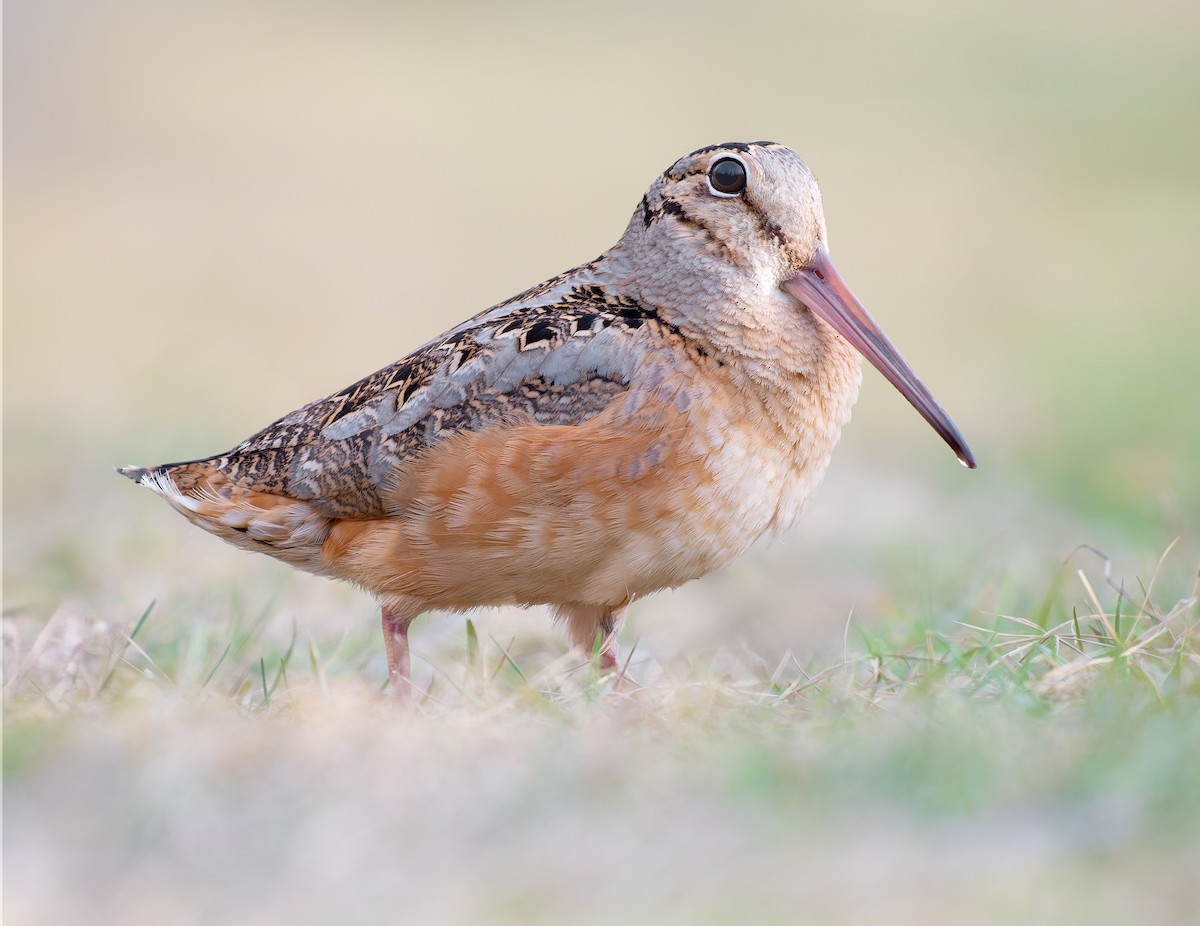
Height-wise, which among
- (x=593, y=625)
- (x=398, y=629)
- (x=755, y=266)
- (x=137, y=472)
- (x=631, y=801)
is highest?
(x=755, y=266)

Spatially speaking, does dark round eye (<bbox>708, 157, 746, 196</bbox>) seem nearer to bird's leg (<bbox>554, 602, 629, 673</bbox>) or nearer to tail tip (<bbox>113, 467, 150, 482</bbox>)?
bird's leg (<bbox>554, 602, 629, 673</bbox>)

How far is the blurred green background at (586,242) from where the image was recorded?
8016 mm

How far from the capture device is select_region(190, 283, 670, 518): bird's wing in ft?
15.6

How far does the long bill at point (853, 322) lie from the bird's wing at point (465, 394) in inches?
20.7

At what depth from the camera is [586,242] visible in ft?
50.2

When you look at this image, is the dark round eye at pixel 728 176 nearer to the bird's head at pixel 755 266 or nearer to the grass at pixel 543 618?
the bird's head at pixel 755 266

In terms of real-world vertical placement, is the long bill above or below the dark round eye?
below

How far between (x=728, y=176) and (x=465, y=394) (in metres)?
1.07

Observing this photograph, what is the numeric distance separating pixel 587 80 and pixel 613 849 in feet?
76.2

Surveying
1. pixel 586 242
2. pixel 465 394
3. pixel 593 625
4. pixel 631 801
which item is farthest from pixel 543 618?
pixel 586 242

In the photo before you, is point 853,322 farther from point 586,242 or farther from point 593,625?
point 586,242

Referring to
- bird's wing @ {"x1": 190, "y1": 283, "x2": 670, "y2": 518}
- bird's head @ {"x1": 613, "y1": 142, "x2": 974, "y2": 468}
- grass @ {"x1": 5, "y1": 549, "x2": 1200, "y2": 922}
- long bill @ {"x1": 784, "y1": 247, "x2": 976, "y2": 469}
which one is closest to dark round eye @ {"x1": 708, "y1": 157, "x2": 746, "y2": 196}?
bird's head @ {"x1": 613, "y1": 142, "x2": 974, "y2": 468}

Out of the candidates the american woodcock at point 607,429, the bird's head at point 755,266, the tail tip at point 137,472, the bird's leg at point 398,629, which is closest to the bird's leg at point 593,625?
the american woodcock at point 607,429

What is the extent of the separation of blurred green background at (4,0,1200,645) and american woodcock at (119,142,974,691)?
1.46 meters
